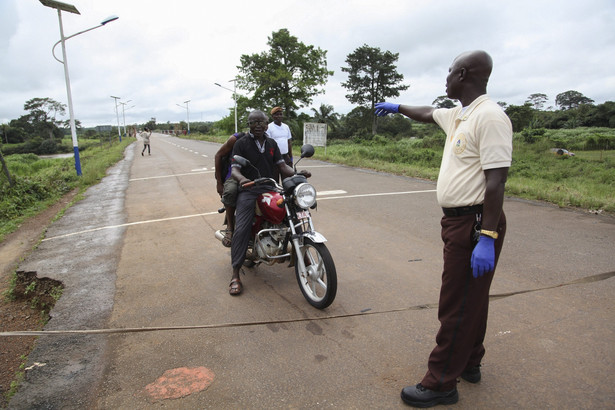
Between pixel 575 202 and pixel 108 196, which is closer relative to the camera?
pixel 575 202

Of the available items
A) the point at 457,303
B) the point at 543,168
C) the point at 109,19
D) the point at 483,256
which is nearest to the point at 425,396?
the point at 457,303

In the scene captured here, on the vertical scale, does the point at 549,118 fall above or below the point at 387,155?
above

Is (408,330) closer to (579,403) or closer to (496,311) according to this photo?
(496,311)

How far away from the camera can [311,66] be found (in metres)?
43.4

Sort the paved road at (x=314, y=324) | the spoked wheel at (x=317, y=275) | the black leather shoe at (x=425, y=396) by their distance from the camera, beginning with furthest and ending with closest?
the spoked wheel at (x=317, y=275) → the paved road at (x=314, y=324) → the black leather shoe at (x=425, y=396)

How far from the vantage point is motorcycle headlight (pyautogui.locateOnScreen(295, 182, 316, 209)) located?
132 inches

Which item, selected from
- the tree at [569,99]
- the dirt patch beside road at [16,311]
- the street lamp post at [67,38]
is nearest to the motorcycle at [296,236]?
the dirt patch beside road at [16,311]

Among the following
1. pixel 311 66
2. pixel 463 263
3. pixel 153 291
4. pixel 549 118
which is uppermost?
pixel 311 66

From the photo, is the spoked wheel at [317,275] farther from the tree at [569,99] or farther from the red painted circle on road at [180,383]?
the tree at [569,99]

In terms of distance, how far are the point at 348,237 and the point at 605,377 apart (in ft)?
11.7

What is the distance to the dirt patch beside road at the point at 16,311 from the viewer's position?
2.78 metres

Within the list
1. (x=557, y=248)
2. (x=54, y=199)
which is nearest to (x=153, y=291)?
(x=557, y=248)

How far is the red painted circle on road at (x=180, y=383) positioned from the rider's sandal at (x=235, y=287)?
119cm

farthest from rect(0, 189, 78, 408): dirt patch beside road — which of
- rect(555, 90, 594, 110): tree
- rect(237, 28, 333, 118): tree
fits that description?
rect(555, 90, 594, 110): tree
